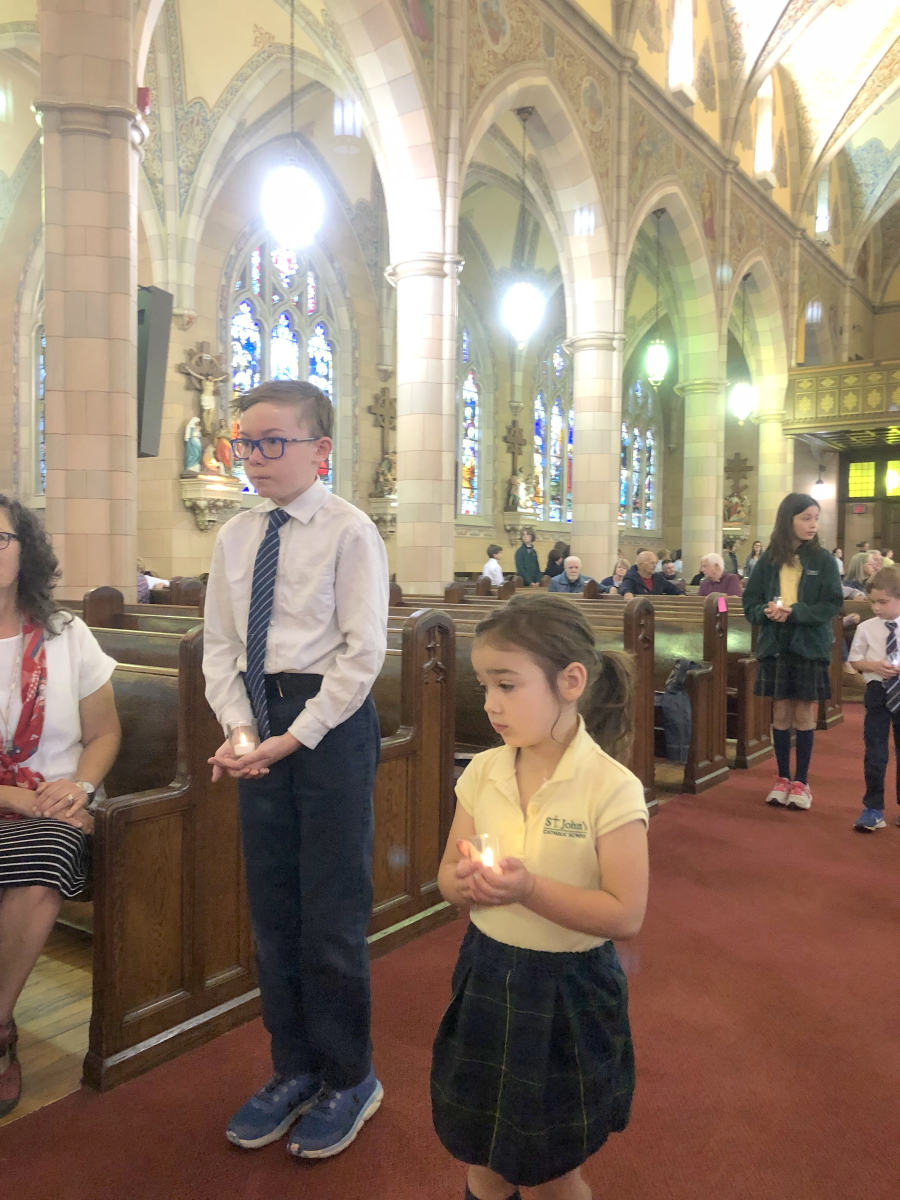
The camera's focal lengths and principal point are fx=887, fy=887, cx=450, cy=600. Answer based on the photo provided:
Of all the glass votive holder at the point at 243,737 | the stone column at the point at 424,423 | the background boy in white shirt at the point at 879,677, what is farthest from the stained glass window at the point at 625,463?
the glass votive holder at the point at 243,737

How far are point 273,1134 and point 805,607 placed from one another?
11.6 feet

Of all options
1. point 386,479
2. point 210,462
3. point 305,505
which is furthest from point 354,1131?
point 386,479

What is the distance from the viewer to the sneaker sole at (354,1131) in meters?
2.00

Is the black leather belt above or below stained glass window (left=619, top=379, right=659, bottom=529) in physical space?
below

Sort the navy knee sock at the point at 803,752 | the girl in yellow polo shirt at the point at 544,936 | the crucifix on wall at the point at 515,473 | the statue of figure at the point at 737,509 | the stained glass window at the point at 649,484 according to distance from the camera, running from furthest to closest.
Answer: the stained glass window at the point at 649,484
the statue of figure at the point at 737,509
the crucifix on wall at the point at 515,473
the navy knee sock at the point at 803,752
the girl in yellow polo shirt at the point at 544,936

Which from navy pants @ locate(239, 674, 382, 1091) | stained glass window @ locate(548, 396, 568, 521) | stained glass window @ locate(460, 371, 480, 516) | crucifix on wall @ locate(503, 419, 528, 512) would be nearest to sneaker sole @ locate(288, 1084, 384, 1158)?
navy pants @ locate(239, 674, 382, 1091)

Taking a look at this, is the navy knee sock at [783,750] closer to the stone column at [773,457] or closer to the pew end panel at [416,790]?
the pew end panel at [416,790]

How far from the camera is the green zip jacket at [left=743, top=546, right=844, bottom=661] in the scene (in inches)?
179

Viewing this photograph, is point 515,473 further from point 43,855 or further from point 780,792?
point 43,855

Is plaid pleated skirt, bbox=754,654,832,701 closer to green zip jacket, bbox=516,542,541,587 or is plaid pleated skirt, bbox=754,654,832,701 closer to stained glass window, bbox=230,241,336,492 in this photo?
green zip jacket, bbox=516,542,541,587

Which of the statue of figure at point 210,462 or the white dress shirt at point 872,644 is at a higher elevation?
the statue of figure at point 210,462

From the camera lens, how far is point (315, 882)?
1.93 meters

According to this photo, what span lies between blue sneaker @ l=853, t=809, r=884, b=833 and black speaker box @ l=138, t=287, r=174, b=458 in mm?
5245

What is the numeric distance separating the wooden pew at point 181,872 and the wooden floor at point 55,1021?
0.14 m
